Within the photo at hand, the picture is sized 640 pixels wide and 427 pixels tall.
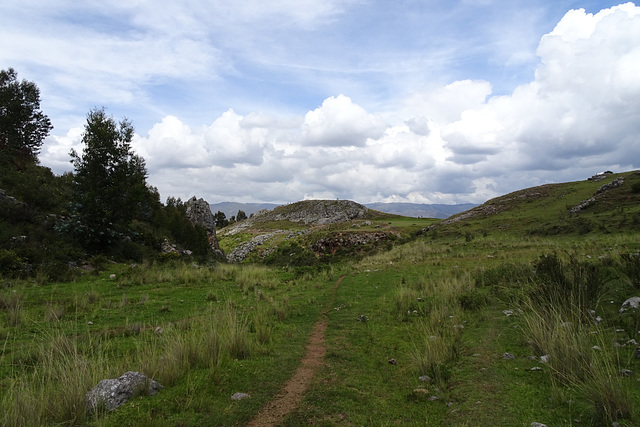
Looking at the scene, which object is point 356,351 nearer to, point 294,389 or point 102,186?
point 294,389

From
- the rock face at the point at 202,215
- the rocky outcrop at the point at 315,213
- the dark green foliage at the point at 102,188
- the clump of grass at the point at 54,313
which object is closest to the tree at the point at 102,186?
the dark green foliage at the point at 102,188

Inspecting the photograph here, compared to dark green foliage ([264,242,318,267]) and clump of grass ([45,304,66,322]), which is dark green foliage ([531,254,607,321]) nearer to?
clump of grass ([45,304,66,322])

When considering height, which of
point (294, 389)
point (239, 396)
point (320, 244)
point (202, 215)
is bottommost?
point (294, 389)

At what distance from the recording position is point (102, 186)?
25484 millimetres

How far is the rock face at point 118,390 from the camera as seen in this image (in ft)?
15.3

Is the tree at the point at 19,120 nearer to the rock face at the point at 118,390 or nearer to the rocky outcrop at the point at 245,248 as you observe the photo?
the rocky outcrop at the point at 245,248

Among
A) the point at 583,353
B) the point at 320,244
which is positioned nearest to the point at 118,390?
the point at 583,353

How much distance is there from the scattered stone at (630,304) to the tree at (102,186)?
Answer: 93.5ft

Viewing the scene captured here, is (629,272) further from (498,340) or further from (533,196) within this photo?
(533,196)

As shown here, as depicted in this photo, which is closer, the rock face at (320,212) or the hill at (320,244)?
the hill at (320,244)

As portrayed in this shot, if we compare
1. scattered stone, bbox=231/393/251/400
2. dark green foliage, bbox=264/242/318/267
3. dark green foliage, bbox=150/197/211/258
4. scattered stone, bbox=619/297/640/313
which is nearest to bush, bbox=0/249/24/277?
scattered stone, bbox=231/393/251/400

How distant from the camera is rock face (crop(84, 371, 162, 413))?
4.67m

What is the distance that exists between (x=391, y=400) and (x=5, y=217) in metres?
27.4

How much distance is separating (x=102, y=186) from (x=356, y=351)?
25147 mm
